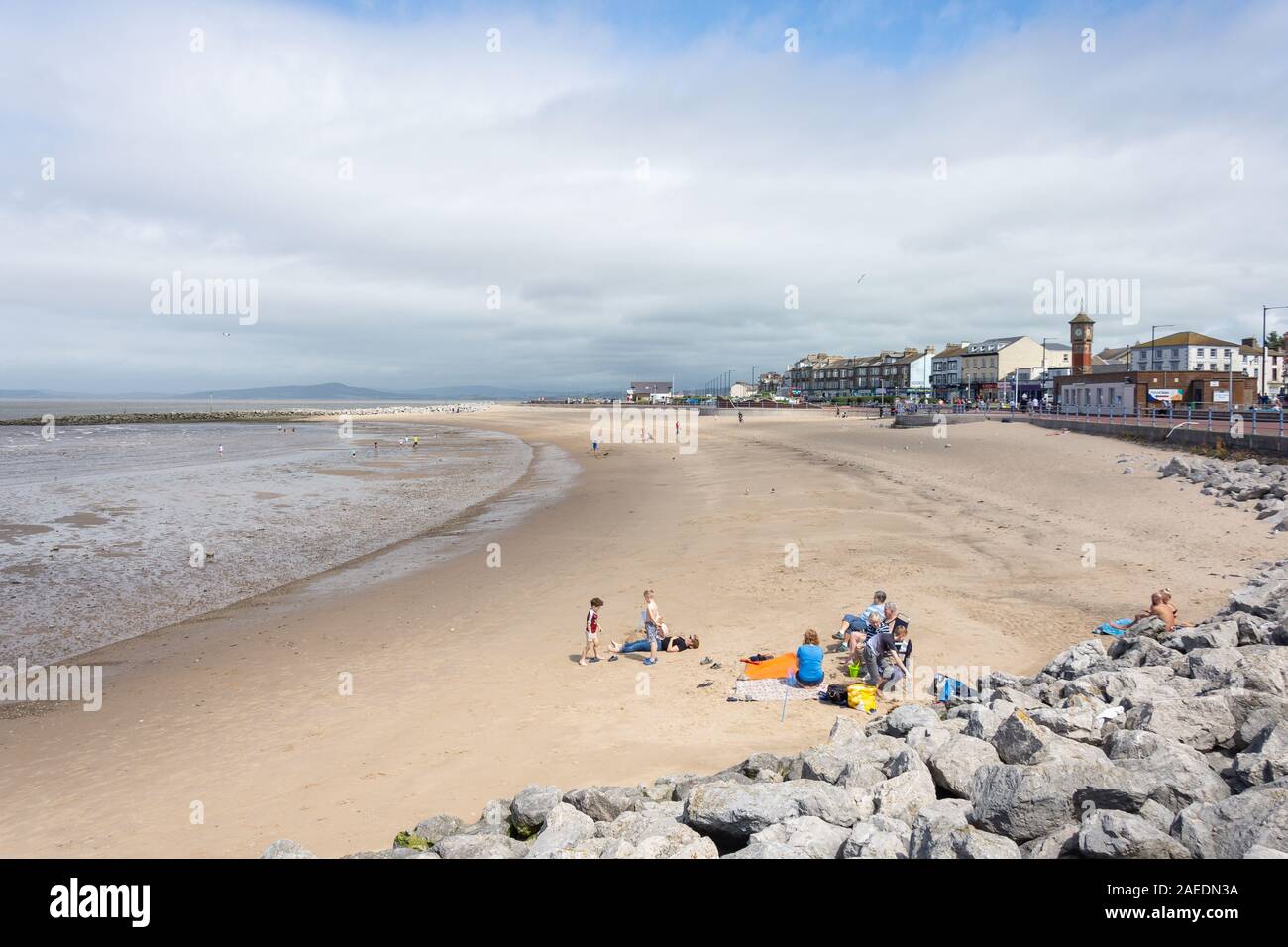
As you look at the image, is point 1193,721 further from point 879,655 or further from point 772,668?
point 772,668

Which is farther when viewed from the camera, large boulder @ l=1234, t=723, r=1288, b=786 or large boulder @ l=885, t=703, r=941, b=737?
large boulder @ l=885, t=703, r=941, b=737

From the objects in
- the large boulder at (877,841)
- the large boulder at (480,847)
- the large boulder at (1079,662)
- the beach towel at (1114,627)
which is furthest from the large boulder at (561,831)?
the beach towel at (1114,627)

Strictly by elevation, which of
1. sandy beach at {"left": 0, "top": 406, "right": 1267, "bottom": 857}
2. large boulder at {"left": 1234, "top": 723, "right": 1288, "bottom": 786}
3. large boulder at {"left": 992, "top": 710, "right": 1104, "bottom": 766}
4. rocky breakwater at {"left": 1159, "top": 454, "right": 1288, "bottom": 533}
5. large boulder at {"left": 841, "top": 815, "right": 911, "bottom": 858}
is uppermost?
rocky breakwater at {"left": 1159, "top": 454, "right": 1288, "bottom": 533}

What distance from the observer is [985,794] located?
5.35m

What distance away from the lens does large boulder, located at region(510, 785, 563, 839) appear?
19.7 feet

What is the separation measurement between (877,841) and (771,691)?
4.54m

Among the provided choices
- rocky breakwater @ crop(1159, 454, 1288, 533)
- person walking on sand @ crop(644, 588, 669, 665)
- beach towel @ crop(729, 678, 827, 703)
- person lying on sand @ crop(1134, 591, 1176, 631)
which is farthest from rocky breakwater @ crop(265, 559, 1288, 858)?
rocky breakwater @ crop(1159, 454, 1288, 533)

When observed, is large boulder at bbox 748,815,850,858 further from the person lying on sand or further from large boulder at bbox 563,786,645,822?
the person lying on sand

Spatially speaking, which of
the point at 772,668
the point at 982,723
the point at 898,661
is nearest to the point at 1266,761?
the point at 982,723

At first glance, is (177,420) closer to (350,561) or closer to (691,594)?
(350,561)

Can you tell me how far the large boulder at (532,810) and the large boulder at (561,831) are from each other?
190 mm

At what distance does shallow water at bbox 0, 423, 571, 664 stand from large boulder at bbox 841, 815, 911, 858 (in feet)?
43.1
